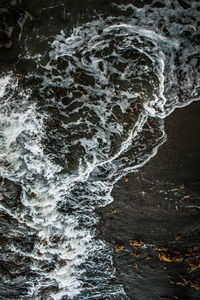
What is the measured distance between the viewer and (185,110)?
2539 mm

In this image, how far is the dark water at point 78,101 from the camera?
2291mm

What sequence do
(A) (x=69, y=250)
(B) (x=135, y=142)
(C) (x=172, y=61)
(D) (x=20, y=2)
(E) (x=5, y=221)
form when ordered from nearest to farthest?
1. (D) (x=20, y=2)
2. (C) (x=172, y=61)
3. (B) (x=135, y=142)
4. (E) (x=5, y=221)
5. (A) (x=69, y=250)

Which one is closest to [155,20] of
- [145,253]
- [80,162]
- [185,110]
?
[185,110]

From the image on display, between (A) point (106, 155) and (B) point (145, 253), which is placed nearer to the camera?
(A) point (106, 155)

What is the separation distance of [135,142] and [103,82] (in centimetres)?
91

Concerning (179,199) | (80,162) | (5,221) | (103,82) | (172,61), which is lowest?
(5,221)

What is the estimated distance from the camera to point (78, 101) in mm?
2680

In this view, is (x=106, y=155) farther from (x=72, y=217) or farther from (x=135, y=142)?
(x=72, y=217)

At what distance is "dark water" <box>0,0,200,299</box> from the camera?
2291 mm

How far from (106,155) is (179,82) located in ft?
4.33

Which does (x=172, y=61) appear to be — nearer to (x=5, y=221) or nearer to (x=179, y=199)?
(x=179, y=199)

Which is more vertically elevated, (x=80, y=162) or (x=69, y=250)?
(x=80, y=162)

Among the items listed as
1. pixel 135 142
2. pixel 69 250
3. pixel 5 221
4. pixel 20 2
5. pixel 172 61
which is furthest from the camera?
pixel 69 250

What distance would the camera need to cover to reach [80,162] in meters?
2.97
